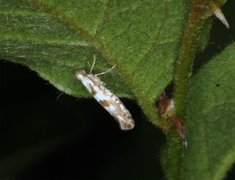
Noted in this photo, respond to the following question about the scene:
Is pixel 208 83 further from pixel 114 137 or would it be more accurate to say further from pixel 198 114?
pixel 114 137

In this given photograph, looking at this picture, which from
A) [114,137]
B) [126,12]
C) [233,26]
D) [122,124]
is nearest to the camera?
[126,12]

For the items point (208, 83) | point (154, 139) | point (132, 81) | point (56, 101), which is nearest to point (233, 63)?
point (208, 83)

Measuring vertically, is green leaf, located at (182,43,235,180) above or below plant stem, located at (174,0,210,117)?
below

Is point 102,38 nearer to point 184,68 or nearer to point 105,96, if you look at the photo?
point 184,68

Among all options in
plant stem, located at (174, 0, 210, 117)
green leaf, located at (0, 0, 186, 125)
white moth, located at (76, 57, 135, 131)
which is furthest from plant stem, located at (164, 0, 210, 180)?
white moth, located at (76, 57, 135, 131)

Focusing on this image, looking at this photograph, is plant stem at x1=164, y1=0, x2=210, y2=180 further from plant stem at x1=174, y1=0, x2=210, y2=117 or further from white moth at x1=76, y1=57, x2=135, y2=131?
white moth at x1=76, y1=57, x2=135, y2=131

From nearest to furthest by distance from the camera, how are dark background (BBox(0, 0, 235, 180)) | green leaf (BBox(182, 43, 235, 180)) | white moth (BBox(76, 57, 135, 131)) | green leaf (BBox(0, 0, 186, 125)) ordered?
green leaf (BBox(0, 0, 186, 125)) → green leaf (BBox(182, 43, 235, 180)) → white moth (BBox(76, 57, 135, 131)) → dark background (BBox(0, 0, 235, 180))
